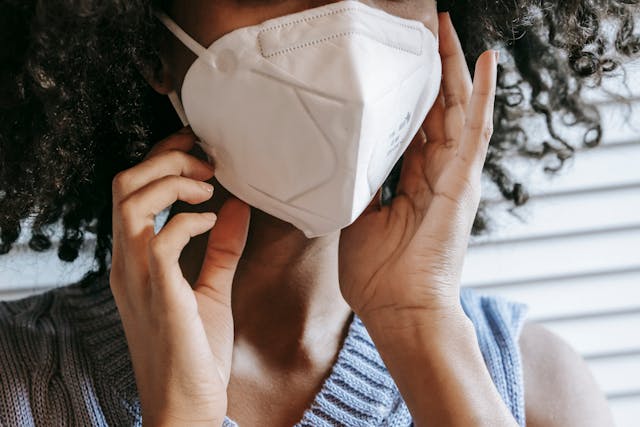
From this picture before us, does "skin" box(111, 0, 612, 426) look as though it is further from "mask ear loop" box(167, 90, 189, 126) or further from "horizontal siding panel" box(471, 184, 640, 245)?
"horizontal siding panel" box(471, 184, 640, 245)

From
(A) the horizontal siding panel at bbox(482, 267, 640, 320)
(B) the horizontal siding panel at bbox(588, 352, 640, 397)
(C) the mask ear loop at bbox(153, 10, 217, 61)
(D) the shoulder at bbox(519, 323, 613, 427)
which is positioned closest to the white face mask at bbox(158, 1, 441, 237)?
(C) the mask ear loop at bbox(153, 10, 217, 61)

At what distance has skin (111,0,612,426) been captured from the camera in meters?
1.32

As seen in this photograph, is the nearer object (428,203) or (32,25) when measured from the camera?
(32,25)

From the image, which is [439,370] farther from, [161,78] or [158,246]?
[161,78]

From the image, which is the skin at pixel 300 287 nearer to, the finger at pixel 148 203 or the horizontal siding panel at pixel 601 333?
the finger at pixel 148 203

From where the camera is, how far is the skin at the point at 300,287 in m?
1.32

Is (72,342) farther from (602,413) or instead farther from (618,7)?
(618,7)

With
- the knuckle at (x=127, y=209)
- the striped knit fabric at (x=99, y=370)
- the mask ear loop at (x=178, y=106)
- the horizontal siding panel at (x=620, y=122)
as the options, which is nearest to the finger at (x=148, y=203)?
the knuckle at (x=127, y=209)

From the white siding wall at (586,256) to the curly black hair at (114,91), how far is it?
10cm

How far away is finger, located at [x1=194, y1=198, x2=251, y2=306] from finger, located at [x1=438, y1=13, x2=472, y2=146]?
36 cm

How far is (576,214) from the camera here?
2.05 metres

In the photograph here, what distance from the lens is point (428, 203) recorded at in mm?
1530

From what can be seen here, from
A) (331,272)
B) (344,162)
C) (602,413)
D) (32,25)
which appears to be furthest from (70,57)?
(602,413)

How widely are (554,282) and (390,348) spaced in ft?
2.37
